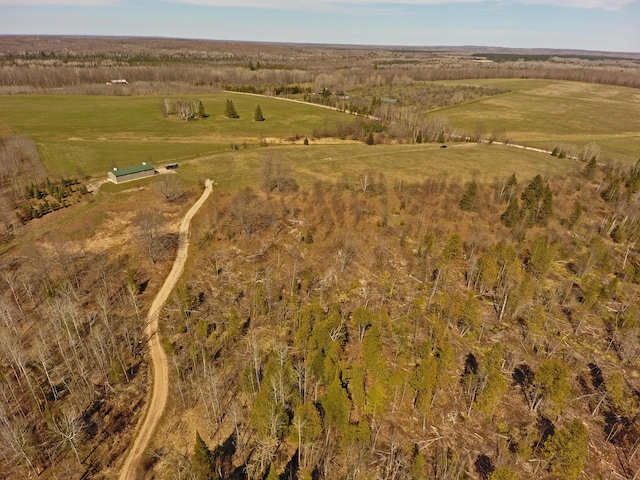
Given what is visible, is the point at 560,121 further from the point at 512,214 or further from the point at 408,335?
the point at 408,335

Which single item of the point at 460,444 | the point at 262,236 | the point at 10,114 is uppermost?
the point at 10,114

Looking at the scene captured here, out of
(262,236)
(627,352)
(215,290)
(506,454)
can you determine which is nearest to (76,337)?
(215,290)

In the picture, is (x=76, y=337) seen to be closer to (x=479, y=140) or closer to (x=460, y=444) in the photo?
(x=460, y=444)

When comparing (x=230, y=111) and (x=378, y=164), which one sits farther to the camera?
(x=230, y=111)

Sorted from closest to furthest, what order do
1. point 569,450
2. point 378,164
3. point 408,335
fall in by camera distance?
point 569,450
point 408,335
point 378,164

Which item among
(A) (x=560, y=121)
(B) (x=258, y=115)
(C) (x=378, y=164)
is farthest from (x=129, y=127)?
(A) (x=560, y=121)

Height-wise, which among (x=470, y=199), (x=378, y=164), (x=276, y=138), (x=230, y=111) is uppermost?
(x=230, y=111)
